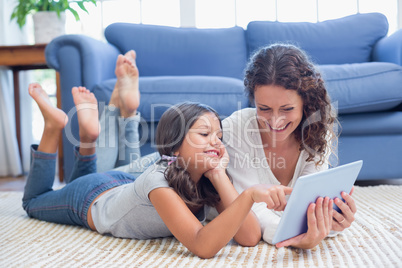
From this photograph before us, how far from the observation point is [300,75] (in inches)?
43.8

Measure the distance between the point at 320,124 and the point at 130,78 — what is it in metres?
0.85

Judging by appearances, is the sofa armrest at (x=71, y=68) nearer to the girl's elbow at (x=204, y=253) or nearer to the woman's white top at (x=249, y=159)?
the woman's white top at (x=249, y=159)

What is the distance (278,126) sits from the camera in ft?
3.67

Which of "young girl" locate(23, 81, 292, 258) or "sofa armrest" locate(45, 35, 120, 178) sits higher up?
"sofa armrest" locate(45, 35, 120, 178)

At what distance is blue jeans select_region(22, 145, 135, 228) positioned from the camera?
1297mm

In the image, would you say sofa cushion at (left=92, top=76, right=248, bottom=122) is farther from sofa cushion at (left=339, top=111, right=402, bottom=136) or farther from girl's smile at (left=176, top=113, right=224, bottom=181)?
girl's smile at (left=176, top=113, right=224, bottom=181)

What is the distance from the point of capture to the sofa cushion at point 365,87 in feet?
5.80

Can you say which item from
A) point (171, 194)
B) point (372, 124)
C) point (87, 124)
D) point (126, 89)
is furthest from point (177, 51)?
point (171, 194)

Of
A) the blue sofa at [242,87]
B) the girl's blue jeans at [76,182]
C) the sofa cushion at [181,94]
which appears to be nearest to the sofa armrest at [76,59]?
the blue sofa at [242,87]

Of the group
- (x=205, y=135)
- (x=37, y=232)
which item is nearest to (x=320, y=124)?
(x=205, y=135)

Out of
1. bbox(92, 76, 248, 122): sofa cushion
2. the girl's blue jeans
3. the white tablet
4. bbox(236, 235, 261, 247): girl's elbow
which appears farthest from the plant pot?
the white tablet

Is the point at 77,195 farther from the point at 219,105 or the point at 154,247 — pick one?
the point at 219,105

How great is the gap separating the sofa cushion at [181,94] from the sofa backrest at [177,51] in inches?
21.9

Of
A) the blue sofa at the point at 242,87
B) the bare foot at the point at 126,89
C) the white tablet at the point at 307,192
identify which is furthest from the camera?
the blue sofa at the point at 242,87
